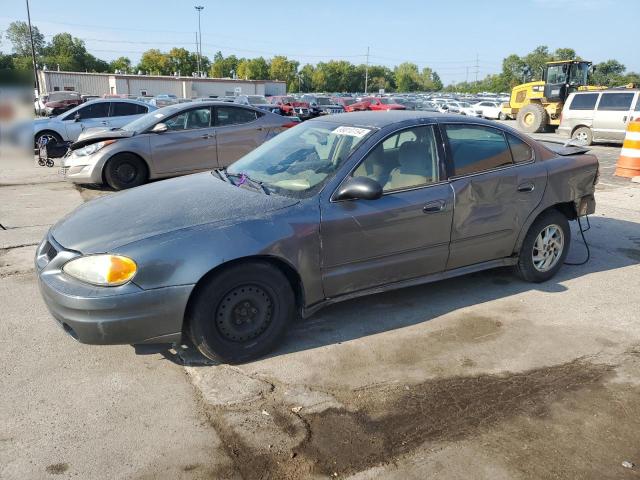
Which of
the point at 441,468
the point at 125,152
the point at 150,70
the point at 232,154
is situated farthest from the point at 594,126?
the point at 150,70

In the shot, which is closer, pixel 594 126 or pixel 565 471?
pixel 565 471

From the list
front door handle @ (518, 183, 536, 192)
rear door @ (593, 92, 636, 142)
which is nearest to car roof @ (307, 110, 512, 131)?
front door handle @ (518, 183, 536, 192)

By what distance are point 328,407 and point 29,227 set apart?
5.46 metres

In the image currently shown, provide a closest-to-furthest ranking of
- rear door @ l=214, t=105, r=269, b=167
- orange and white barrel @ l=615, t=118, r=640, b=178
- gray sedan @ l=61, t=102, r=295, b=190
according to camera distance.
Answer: gray sedan @ l=61, t=102, r=295, b=190 < rear door @ l=214, t=105, r=269, b=167 < orange and white barrel @ l=615, t=118, r=640, b=178

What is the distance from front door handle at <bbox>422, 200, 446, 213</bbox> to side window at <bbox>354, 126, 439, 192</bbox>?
0.17 meters

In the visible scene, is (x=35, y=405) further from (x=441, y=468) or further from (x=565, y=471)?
(x=565, y=471)

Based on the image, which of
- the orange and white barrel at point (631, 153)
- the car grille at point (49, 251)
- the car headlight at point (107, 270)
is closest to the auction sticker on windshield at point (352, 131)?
the car headlight at point (107, 270)

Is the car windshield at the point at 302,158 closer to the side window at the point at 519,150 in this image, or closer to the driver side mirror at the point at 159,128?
the side window at the point at 519,150

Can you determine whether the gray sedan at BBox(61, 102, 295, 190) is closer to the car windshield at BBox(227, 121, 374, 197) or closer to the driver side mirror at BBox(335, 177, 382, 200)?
the car windshield at BBox(227, 121, 374, 197)

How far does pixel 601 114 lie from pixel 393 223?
15537 mm

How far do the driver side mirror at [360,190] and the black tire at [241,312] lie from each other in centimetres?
71

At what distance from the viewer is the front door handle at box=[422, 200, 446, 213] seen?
160 inches

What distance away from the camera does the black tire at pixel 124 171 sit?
8.95 m

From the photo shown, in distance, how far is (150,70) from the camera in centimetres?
9788
